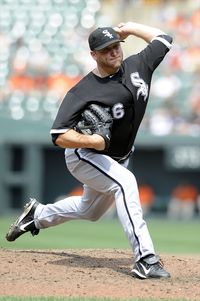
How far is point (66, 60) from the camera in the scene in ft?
→ 49.3

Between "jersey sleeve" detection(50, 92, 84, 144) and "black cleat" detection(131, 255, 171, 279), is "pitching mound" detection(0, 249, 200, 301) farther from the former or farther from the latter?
"jersey sleeve" detection(50, 92, 84, 144)

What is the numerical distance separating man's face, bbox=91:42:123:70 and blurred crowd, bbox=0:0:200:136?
28.9 feet

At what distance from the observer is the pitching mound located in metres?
4.71

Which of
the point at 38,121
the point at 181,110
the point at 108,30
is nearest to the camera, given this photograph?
the point at 108,30

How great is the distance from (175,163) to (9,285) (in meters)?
9.06

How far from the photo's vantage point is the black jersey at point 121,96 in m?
5.13

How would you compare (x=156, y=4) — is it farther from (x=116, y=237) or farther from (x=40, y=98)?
(x=116, y=237)

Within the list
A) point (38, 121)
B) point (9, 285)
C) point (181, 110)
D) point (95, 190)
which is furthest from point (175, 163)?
point (9, 285)

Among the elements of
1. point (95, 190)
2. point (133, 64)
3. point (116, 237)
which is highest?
point (133, 64)

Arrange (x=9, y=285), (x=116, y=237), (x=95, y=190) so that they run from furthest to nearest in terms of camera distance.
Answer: (x=116, y=237)
(x=95, y=190)
(x=9, y=285)

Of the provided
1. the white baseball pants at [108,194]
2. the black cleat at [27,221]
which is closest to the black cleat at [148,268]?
the white baseball pants at [108,194]

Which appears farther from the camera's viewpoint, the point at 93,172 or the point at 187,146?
the point at 187,146

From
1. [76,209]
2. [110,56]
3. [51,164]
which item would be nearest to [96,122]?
[110,56]

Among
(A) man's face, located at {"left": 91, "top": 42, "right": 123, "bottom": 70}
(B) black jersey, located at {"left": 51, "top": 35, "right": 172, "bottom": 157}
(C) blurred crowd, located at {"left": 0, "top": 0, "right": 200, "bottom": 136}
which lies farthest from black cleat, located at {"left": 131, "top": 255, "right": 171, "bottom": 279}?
(C) blurred crowd, located at {"left": 0, "top": 0, "right": 200, "bottom": 136}
